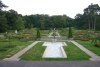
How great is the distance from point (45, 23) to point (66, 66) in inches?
2513

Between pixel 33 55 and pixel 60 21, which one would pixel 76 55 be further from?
pixel 60 21

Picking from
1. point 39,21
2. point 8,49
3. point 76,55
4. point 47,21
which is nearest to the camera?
point 76,55

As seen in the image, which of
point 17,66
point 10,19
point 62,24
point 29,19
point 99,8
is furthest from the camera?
point 29,19

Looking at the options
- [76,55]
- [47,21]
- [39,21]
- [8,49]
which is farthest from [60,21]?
[76,55]

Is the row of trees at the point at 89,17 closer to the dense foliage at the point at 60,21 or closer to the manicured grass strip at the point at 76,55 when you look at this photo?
the dense foliage at the point at 60,21

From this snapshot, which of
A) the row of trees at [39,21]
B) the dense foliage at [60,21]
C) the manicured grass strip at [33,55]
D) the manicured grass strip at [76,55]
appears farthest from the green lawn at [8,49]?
the dense foliage at [60,21]

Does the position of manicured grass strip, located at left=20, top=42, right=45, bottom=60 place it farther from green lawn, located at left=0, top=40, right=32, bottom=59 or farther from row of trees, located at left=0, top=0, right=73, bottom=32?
row of trees, located at left=0, top=0, right=73, bottom=32

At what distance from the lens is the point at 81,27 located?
7244cm

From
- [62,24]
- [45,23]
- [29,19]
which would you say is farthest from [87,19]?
[29,19]

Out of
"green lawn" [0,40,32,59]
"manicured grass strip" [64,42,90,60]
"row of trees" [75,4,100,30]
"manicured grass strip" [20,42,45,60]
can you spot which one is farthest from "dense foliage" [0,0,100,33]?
"manicured grass strip" [64,42,90,60]

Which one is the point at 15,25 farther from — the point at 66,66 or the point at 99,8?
the point at 66,66

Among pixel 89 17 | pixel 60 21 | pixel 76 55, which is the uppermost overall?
pixel 89 17

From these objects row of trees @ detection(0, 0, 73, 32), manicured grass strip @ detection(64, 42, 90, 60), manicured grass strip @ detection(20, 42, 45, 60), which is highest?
row of trees @ detection(0, 0, 73, 32)

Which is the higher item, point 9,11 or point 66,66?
point 9,11
